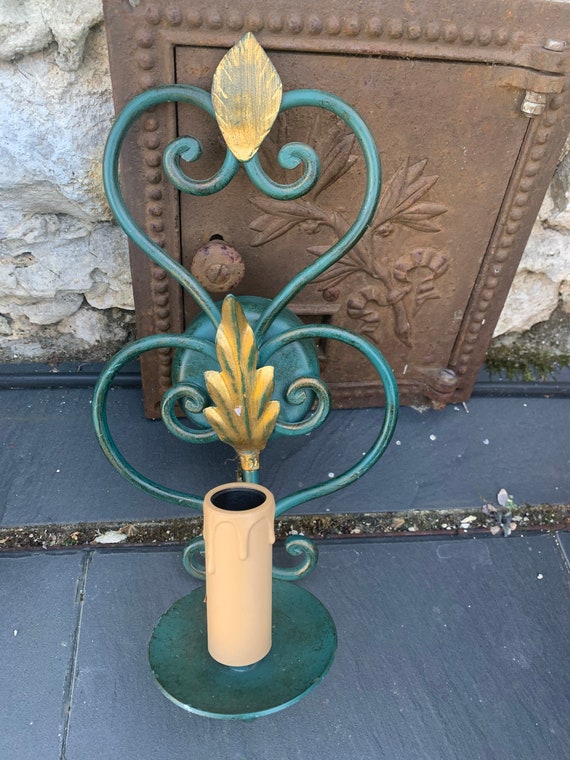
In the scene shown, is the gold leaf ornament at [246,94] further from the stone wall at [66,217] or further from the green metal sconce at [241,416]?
the stone wall at [66,217]

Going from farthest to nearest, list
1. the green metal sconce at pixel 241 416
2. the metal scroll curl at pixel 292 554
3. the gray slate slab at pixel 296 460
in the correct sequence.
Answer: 1. the gray slate slab at pixel 296 460
2. the metal scroll curl at pixel 292 554
3. the green metal sconce at pixel 241 416

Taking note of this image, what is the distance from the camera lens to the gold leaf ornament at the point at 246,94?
755 mm

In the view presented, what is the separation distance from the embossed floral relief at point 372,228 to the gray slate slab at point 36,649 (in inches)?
24.5

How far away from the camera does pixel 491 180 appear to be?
1015 millimetres

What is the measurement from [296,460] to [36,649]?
517 mm

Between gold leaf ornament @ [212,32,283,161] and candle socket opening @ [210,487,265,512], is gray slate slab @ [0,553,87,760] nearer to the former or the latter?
candle socket opening @ [210,487,265,512]

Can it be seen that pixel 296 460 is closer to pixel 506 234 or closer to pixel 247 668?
pixel 247 668

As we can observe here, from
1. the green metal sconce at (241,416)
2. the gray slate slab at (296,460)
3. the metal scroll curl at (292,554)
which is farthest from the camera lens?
the gray slate slab at (296,460)

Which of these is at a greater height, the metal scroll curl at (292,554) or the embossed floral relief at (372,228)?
the embossed floral relief at (372,228)

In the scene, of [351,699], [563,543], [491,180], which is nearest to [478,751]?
[351,699]

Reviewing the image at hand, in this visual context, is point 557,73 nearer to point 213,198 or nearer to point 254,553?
point 213,198

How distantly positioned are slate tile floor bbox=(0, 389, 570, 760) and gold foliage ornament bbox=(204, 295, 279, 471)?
0.32 m

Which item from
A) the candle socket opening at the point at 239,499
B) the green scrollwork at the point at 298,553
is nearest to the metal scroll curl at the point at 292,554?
the green scrollwork at the point at 298,553

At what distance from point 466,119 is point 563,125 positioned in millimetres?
161
